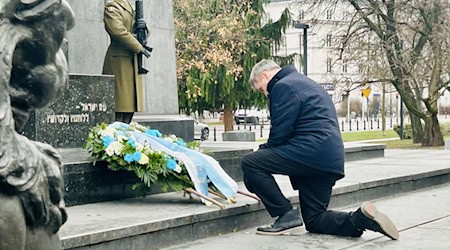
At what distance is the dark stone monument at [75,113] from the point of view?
8.20m

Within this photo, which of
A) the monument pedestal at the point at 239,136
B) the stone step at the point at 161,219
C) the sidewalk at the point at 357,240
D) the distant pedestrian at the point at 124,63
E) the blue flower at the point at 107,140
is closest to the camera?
the stone step at the point at 161,219

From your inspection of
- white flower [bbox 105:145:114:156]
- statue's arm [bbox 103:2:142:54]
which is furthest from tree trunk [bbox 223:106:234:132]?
white flower [bbox 105:145:114:156]

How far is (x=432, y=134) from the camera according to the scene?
27.9m

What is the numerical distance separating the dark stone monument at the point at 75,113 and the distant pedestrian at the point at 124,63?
2.08ft

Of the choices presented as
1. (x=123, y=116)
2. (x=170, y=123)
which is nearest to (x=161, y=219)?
(x=123, y=116)

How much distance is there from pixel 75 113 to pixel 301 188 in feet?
8.30

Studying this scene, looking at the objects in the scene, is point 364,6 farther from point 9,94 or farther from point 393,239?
point 9,94

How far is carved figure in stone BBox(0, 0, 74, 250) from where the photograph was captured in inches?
88.1

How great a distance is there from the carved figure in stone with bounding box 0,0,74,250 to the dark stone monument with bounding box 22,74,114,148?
18.7 feet

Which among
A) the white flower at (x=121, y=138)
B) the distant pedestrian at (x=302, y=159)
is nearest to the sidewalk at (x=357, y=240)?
the distant pedestrian at (x=302, y=159)

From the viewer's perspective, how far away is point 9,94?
90.9 inches

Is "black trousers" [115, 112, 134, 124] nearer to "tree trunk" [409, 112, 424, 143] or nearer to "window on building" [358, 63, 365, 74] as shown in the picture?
"window on building" [358, 63, 365, 74]

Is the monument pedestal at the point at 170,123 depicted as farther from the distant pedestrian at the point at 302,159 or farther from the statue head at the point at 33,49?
the statue head at the point at 33,49

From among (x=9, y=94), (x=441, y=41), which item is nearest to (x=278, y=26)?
(x=441, y=41)
